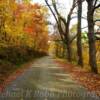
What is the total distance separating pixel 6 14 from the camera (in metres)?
19.6

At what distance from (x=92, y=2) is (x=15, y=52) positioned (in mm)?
12866

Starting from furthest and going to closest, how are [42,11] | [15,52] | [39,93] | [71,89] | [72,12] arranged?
[42,11] < [72,12] < [15,52] < [71,89] < [39,93]

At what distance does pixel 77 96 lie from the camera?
10.5 meters

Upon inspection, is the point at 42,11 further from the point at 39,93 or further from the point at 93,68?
the point at 39,93

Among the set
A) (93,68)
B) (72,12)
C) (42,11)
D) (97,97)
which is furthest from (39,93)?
(42,11)

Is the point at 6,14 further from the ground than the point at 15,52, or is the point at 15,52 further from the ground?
the point at 6,14

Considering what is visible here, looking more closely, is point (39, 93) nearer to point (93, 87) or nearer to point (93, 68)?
point (93, 87)

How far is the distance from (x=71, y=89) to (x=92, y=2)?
881 centimetres

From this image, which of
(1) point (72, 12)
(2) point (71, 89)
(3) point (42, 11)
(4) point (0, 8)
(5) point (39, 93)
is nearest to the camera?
(5) point (39, 93)

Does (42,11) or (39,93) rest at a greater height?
(42,11)

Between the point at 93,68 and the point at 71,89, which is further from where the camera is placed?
the point at 93,68

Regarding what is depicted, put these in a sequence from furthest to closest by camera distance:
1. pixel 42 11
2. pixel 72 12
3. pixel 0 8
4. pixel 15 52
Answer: pixel 42 11 < pixel 72 12 < pixel 15 52 < pixel 0 8

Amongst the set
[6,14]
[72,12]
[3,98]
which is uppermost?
[72,12]

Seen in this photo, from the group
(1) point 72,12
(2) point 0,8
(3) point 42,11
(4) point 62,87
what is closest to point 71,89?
(4) point 62,87
